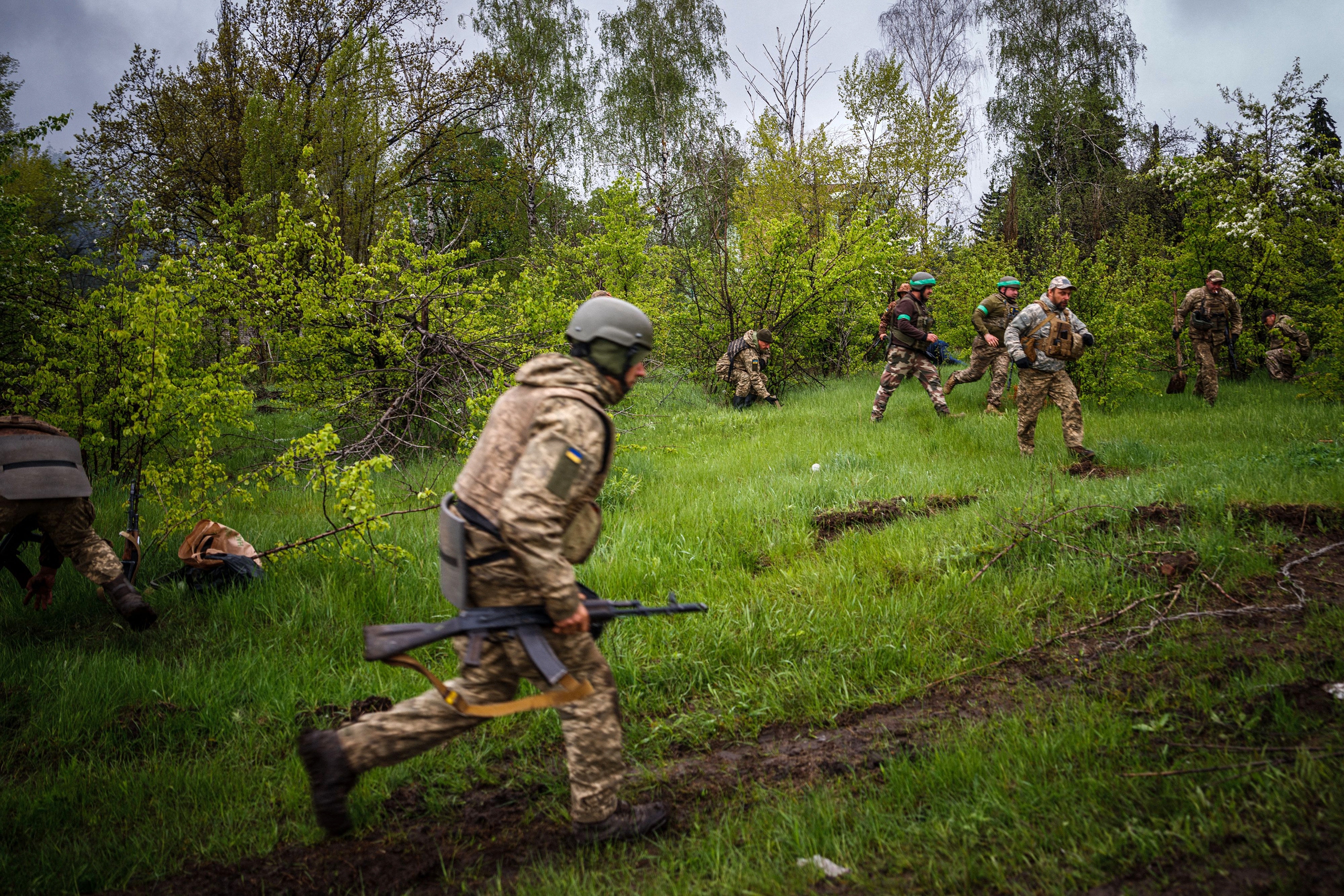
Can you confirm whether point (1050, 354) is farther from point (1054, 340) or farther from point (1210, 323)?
point (1210, 323)

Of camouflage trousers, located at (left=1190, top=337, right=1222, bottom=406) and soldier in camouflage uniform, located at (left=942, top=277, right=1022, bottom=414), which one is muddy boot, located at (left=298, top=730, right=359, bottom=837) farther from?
camouflage trousers, located at (left=1190, top=337, right=1222, bottom=406)

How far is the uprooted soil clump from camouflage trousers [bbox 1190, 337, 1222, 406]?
7.10m

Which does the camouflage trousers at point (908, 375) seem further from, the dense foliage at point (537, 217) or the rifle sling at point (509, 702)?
the rifle sling at point (509, 702)

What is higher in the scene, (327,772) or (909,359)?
(909,359)

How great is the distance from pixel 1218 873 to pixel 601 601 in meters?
2.15

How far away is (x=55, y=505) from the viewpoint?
440 centimetres

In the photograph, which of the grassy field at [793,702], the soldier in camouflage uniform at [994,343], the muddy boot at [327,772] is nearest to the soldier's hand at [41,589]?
the grassy field at [793,702]

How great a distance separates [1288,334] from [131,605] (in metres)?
15.8

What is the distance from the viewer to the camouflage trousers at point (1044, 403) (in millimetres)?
7484

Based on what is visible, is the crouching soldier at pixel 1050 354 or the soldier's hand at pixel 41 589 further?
the crouching soldier at pixel 1050 354

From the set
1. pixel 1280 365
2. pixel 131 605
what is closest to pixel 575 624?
pixel 131 605

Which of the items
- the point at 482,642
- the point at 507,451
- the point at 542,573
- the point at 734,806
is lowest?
the point at 734,806

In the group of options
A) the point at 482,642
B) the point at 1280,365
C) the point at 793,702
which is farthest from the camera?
the point at 1280,365

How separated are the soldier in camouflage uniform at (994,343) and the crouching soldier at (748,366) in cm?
345
